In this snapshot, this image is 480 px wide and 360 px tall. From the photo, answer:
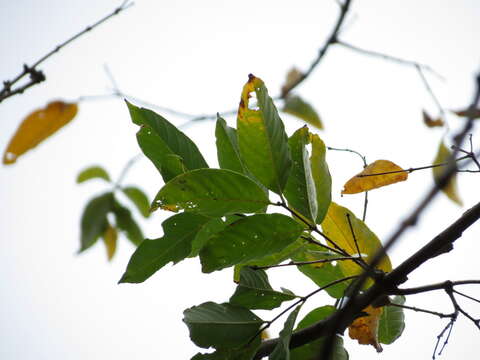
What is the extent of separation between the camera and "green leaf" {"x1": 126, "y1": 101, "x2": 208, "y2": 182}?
675 millimetres

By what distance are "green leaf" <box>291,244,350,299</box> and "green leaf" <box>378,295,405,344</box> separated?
101 mm

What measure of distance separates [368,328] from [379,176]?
0.22 metres

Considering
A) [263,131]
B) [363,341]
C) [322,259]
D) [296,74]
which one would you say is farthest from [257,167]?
[296,74]

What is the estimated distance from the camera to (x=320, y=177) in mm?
699

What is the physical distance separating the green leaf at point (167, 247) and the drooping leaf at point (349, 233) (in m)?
0.21

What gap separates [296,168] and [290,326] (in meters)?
0.21

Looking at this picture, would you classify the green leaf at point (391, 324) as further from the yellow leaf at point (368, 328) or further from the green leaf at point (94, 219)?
the green leaf at point (94, 219)

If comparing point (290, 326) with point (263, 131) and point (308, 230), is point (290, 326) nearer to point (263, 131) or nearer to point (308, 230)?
point (308, 230)

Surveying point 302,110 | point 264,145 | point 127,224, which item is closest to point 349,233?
point 264,145

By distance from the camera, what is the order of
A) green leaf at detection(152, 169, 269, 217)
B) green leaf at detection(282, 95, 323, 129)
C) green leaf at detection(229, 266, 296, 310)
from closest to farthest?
green leaf at detection(152, 169, 269, 217)
green leaf at detection(229, 266, 296, 310)
green leaf at detection(282, 95, 323, 129)

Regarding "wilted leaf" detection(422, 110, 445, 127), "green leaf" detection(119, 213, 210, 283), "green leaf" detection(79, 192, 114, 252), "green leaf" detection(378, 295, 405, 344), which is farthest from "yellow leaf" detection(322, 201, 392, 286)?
"green leaf" detection(79, 192, 114, 252)

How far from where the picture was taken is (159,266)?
26.6 inches

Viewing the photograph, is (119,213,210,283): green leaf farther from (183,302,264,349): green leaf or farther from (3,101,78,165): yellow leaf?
(3,101,78,165): yellow leaf

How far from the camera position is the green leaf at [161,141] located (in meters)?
0.68
